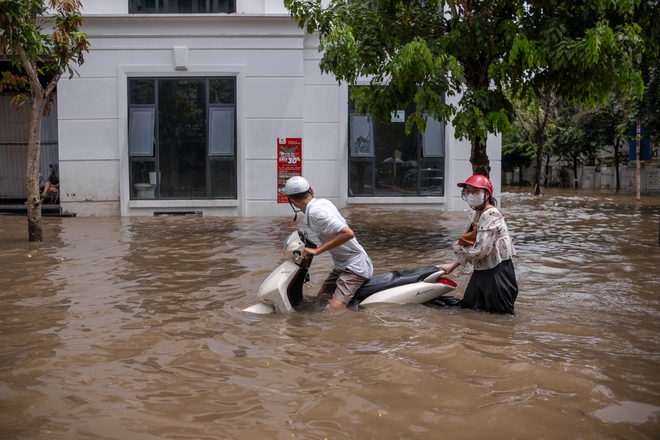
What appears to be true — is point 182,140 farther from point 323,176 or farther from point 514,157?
point 514,157

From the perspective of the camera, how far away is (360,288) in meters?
6.41

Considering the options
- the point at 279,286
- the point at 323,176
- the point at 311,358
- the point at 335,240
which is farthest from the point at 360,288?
the point at 323,176

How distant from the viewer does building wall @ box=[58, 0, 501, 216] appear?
17.0m

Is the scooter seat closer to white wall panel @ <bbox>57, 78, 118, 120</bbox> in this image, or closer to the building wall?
the building wall

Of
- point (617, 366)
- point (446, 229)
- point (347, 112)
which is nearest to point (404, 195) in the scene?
point (347, 112)

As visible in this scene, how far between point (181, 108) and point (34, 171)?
5.78m

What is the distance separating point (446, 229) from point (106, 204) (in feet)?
28.1

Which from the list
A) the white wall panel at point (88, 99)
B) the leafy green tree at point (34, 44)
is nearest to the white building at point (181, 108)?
the white wall panel at point (88, 99)

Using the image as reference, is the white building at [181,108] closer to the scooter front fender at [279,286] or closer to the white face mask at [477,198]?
the scooter front fender at [279,286]

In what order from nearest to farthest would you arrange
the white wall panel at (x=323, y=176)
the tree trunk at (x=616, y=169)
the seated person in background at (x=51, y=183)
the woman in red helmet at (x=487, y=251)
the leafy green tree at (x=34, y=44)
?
the woman in red helmet at (x=487, y=251) → the leafy green tree at (x=34, y=44) → the white wall panel at (x=323, y=176) → the seated person in background at (x=51, y=183) → the tree trunk at (x=616, y=169)

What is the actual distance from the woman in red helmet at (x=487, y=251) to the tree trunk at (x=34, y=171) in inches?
321

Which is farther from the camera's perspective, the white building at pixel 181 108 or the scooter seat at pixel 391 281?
the white building at pixel 181 108

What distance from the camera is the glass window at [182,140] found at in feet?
56.1

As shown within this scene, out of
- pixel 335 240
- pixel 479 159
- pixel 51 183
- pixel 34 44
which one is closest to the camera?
pixel 335 240
